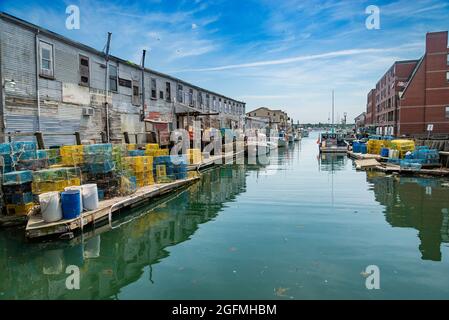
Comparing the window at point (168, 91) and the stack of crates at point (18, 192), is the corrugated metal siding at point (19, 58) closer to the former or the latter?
the stack of crates at point (18, 192)

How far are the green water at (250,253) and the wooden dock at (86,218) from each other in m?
0.33

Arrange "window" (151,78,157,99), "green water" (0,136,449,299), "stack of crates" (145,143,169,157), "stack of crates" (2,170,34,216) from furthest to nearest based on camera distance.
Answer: "window" (151,78,157,99) < "stack of crates" (145,143,169,157) < "stack of crates" (2,170,34,216) < "green water" (0,136,449,299)

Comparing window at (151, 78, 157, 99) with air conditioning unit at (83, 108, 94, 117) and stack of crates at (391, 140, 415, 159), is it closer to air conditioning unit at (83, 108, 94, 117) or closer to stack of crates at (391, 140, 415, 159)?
air conditioning unit at (83, 108, 94, 117)

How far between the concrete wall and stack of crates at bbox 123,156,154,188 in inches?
186

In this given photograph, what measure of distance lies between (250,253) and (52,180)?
21.1ft

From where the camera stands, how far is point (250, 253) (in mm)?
8266

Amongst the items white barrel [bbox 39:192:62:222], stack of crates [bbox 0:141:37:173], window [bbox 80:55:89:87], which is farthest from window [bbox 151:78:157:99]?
white barrel [bbox 39:192:62:222]

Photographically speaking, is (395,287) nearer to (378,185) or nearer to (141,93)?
(378,185)

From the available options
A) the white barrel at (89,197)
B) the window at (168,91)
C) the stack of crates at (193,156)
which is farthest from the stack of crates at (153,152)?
the window at (168,91)

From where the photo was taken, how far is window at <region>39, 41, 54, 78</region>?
1606cm

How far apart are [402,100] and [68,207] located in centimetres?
5354

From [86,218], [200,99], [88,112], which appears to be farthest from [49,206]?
[200,99]

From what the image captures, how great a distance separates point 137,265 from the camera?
25.8ft

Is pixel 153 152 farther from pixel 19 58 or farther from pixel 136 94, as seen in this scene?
pixel 136 94
